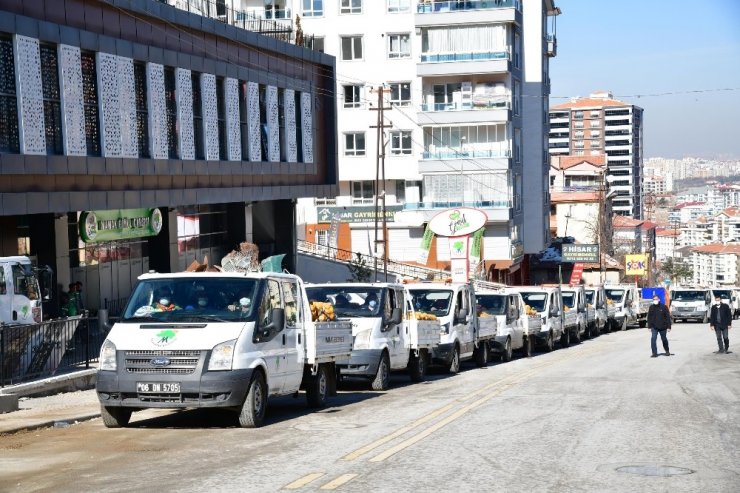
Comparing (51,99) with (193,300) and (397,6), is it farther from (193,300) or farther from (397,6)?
(397,6)

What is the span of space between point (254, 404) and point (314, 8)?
202 feet

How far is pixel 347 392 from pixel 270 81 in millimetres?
26081

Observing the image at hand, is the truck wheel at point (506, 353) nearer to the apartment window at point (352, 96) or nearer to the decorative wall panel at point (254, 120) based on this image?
the decorative wall panel at point (254, 120)

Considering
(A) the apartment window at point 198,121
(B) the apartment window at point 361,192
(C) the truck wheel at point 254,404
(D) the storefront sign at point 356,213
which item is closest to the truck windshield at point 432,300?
(C) the truck wheel at point 254,404

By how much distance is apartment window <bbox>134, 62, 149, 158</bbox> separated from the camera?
1431 inches

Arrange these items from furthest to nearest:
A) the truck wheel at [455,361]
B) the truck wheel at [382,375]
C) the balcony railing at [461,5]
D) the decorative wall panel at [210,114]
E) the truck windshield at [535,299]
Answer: the balcony railing at [461,5]
the decorative wall panel at [210,114]
the truck windshield at [535,299]
the truck wheel at [455,361]
the truck wheel at [382,375]

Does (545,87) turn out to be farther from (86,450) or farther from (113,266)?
(86,450)

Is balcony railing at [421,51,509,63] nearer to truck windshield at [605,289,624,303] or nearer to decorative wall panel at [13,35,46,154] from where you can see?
truck windshield at [605,289,624,303]

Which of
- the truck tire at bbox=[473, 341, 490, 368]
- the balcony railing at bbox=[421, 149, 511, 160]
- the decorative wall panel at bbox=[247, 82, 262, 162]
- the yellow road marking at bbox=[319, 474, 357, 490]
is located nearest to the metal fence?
the yellow road marking at bbox=[319, 474, 357, 490]

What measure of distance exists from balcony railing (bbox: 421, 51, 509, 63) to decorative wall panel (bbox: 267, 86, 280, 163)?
24.8 metres

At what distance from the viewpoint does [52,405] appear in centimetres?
1933

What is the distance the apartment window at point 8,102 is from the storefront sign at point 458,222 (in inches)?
909

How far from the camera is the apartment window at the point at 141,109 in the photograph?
36.3 m

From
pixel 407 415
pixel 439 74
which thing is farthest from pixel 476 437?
pixel 439 74
